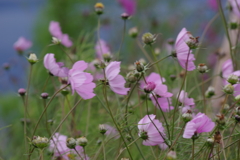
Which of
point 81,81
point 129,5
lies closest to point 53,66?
point 81,81

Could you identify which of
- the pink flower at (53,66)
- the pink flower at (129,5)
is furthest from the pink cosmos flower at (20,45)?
the pink flower at (129,5)

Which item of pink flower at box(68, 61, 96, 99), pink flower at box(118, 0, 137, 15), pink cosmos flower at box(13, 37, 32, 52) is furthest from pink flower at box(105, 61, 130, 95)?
pink flower at box(118, 0, 137, 15)

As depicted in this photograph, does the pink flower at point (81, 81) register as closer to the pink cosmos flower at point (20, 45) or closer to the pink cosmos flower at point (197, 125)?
the pink cosmos flower at point (197, 125)

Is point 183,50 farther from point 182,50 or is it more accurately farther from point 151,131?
point 151,131

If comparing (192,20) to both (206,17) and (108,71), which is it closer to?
(206,17)

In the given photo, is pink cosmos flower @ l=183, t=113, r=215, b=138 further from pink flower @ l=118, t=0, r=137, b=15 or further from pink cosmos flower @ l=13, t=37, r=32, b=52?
pink flower @ l=118, t=0, r=137, b=15

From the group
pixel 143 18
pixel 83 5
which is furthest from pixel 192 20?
pixel 83 5
